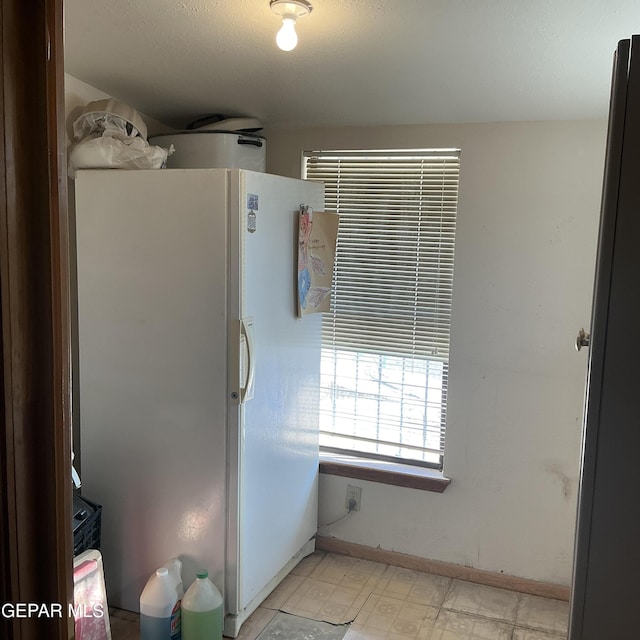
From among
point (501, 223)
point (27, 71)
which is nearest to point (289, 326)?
point (501, 223)

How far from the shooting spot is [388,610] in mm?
2416

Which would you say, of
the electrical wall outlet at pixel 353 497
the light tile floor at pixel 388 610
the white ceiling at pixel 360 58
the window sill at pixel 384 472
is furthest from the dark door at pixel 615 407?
the electrical wall outlet at pixel 353 497

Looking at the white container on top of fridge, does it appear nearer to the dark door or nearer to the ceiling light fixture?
the ceiling light fixture

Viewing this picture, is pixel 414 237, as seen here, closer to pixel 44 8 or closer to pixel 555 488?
pixel 555 488

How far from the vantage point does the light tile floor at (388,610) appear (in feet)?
7.45

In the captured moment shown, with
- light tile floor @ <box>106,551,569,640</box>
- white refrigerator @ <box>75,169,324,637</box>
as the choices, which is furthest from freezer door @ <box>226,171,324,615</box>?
light tile floor @ <box>106,551,569,640</box>

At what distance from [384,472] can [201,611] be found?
0.97 metres

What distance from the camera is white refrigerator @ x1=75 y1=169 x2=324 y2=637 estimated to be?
6.81ft

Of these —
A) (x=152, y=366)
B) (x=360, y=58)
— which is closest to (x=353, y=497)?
(x=152, y=366)

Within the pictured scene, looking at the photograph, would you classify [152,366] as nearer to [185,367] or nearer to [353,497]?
[185,367]

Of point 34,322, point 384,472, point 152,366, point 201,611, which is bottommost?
point 201,611

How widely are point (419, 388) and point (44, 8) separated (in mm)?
2248

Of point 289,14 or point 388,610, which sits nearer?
point 289,14

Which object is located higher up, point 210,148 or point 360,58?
point 360,58
